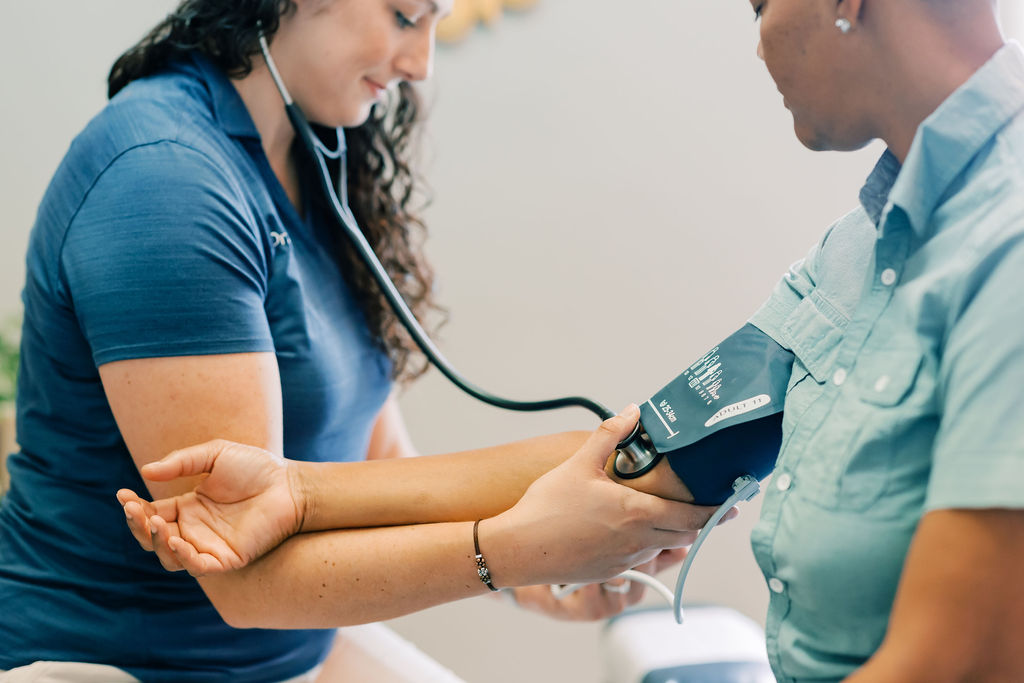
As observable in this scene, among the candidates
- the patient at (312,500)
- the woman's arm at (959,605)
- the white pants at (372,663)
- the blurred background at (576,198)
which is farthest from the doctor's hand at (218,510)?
the blurred background at (576,198)

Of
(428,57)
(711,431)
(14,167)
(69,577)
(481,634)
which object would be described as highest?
(14,167)

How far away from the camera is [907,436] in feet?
2.30

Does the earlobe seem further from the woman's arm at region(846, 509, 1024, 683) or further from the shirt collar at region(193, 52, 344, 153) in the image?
the shirt collar at region(193, 52, 344, 153)

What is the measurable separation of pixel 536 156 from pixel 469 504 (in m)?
1.12

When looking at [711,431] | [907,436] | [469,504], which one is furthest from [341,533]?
[907,436]

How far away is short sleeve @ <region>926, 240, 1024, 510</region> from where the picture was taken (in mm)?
603

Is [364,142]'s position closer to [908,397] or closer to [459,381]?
[459,381]

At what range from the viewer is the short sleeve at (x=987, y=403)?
0.60m

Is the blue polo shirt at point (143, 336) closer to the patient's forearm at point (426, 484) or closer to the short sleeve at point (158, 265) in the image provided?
the short sleeve at point (158, 265)

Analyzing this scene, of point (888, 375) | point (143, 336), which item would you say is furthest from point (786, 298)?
point (143, 336)

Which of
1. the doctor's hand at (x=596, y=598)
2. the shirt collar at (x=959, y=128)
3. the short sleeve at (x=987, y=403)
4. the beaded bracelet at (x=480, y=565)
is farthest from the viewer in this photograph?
the doctor's hand at (x=596, y=598)

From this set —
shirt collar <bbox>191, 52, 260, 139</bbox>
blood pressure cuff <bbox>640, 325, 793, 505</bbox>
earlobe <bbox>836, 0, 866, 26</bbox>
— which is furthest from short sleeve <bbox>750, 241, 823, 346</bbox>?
shirt collar <bbox>191, 52, 260, 139</bbox>

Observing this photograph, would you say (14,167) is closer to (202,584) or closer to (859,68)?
(202,584)

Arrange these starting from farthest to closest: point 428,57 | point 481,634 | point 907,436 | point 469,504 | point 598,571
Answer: point 481,634
point 428,57
point 469,504
point 598,571
point 907,436
